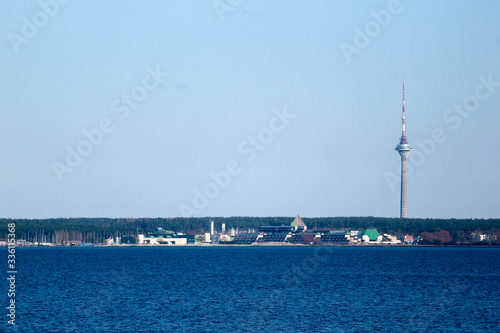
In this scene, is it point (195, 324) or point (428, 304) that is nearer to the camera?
point (195, 324)

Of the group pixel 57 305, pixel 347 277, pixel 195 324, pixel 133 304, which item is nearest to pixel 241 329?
pixel 195 324

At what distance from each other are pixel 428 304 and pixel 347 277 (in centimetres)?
3447

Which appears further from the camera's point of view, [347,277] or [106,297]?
[347,277]

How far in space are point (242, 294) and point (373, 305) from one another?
48.9 feet

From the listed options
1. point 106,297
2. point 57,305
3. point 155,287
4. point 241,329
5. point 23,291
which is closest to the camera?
point 241,329

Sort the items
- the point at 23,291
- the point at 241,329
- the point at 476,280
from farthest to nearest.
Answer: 1. the point at 476,280
2. the point at 23,291
3. the point at 241,329

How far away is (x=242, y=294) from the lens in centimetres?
7319

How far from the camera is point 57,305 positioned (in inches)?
2490

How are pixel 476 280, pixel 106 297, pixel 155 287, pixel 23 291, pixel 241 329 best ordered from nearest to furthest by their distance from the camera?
1. pixel 241 329
2. pixel 106 297
3. pixel 23 291
4. pixel 155 287
5. pixel 476 280

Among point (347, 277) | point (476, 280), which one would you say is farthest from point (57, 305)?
point (476, 280)

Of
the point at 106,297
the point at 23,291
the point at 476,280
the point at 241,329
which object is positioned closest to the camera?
the point at 241,329

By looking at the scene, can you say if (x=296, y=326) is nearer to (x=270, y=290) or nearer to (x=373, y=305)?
(x=373, y=305)

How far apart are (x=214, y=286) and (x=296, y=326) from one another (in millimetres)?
32490

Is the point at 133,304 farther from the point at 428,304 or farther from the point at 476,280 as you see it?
the point at 476,280
